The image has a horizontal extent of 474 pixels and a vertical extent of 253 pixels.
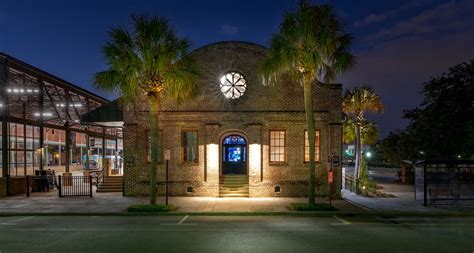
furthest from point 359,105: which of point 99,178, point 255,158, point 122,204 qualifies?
point 99,178

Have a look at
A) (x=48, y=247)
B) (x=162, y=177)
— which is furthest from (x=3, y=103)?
(x=48, y=247)

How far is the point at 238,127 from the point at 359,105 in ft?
27.1

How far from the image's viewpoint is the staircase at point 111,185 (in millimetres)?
25344

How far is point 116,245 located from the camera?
1089 centimetres

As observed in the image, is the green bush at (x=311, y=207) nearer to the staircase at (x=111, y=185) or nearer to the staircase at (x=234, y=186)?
the staircase at (x=234, y=186)

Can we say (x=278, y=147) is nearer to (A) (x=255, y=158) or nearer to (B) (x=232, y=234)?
(A) (x=255, y=158)

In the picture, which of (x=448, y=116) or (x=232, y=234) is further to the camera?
(x=448, y=116)

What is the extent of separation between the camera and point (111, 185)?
84.0ft

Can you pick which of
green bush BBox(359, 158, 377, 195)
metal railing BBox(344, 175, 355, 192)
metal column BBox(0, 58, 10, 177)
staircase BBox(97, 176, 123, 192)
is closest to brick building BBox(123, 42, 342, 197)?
staircase BBox(97, 176, 123, 192)

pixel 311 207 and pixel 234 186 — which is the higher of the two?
pixel 234 186

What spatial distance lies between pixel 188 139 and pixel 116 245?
12.7 m

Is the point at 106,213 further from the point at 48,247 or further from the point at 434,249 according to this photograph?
the point at 434,249

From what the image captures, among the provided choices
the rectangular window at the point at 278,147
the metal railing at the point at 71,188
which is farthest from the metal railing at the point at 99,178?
the rectangular window at the point at 278,147

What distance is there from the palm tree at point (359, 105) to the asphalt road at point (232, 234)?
929 cm
